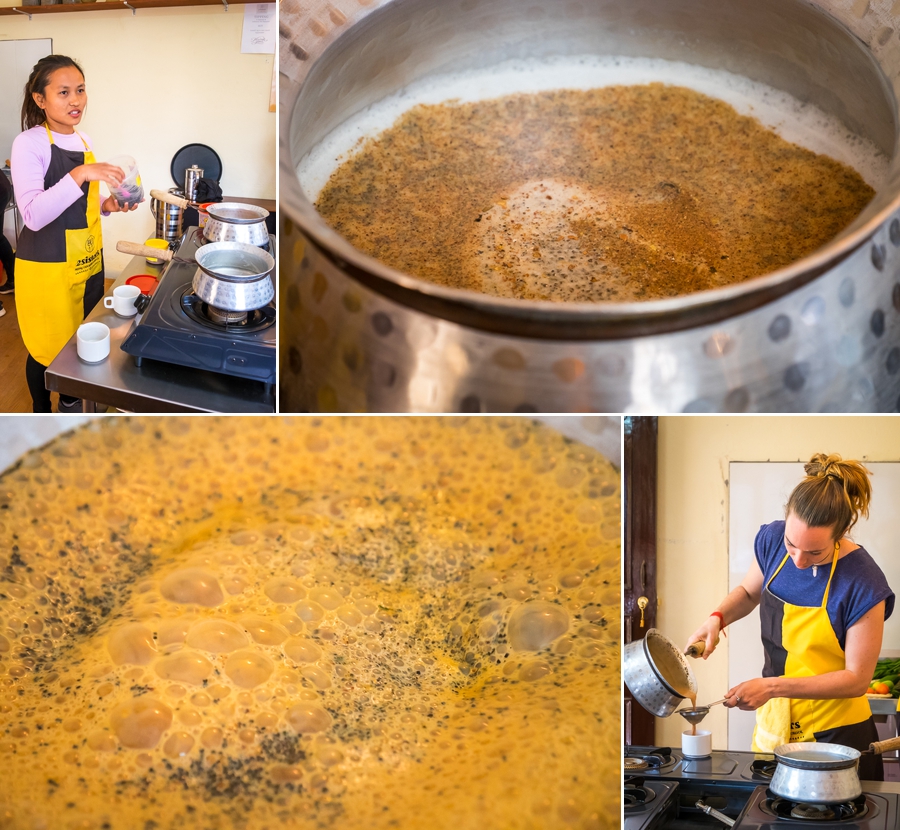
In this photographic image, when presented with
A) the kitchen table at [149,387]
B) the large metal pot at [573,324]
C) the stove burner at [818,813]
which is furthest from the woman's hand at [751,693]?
the kitchen table at [149,387]

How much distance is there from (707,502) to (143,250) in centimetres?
67

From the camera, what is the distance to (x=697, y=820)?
2.80ft

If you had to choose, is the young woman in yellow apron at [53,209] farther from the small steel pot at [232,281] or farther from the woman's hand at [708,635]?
the woman's hand at [708,635]

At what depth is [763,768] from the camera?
0.84 metres

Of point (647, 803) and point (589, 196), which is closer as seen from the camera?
point (589, 196)

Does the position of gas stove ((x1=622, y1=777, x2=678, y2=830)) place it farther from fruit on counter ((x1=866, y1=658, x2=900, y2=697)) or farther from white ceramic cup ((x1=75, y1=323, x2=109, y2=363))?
white ceramic cup ((x1=75, y1=323, x2=109, y2=363))

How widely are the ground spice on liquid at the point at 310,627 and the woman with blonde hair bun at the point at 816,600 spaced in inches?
6.0

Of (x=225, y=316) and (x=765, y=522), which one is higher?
(x=225, y=316)

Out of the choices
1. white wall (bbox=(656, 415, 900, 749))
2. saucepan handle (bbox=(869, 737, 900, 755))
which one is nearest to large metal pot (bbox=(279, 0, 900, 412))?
white wall (bbox=(656, 415, 900, 749))

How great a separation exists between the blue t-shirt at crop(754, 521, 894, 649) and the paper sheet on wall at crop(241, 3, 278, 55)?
734 mm

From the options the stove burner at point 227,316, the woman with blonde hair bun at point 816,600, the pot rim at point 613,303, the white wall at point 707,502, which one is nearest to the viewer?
the pot rim at point 613,303

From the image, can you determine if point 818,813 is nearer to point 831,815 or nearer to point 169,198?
point 831,815

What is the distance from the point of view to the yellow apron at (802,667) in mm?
699

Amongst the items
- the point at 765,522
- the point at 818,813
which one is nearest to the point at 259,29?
the point at 765,522
